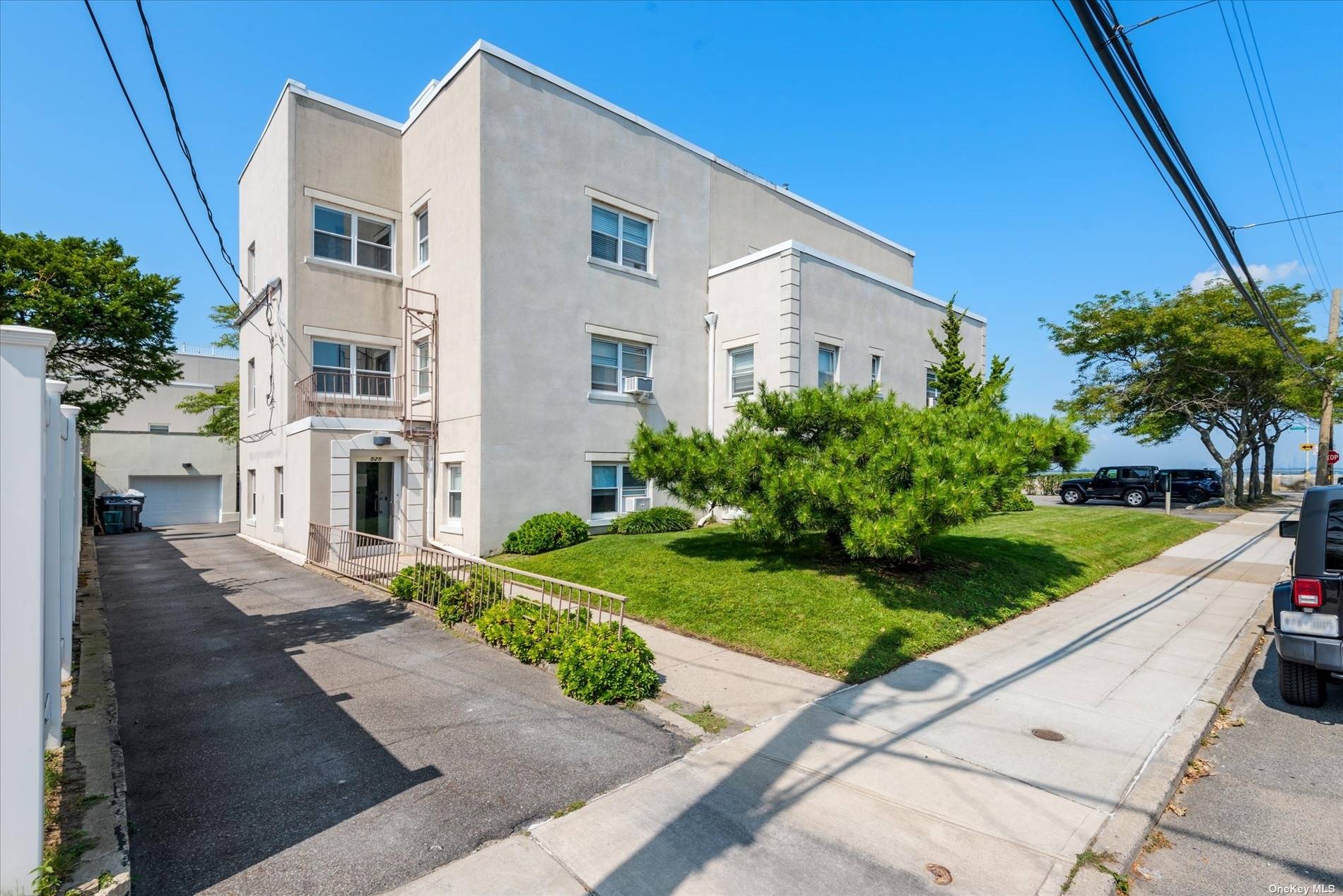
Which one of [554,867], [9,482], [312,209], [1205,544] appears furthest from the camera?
Answer: [1205,544]

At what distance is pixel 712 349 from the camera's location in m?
17.1

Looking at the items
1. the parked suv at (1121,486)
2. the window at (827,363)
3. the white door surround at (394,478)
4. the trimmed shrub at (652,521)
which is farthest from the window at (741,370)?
the parked suv at (1121,486)

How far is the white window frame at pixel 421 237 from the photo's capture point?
52.4 ft

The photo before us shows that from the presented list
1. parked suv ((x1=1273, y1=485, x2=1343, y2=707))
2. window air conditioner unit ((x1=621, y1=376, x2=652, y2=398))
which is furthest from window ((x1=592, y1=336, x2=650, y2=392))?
parked suv ((x1=1273, y1=485, x2=1343, y2=707))

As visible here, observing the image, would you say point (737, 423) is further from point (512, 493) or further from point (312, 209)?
point (312, 209)

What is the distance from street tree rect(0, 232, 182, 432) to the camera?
14.7 metres

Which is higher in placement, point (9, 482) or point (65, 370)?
point (65, 370)

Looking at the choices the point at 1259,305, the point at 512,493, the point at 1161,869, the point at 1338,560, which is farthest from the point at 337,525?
the point at 1259,305

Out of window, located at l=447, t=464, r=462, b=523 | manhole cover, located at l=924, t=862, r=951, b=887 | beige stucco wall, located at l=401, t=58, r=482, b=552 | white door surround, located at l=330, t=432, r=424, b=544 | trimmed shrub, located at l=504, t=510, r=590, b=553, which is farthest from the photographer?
window, located at l=447, t=464, r=462, b=523

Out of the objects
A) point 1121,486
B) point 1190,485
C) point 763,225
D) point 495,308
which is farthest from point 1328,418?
point 495,308

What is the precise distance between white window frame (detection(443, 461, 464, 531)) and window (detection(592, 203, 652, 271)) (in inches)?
233

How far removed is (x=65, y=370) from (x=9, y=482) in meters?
17.9

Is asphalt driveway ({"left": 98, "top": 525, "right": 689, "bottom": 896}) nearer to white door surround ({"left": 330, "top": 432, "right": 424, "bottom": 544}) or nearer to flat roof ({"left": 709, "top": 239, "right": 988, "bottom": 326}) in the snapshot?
white door surround ({"left": 330, "top": 432, "right": 424, "bottom": 544})

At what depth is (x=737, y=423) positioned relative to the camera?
993cm
